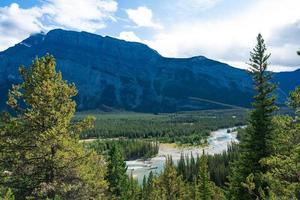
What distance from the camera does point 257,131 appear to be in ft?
99.4

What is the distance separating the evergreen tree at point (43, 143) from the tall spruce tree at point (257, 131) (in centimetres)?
1171

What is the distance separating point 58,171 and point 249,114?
1488 cm

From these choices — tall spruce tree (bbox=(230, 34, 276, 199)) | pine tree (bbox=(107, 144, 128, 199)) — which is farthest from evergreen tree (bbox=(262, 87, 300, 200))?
pine tree (bbox=(107, 144, 128, 199))

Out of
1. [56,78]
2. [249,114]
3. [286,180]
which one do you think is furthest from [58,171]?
[249,114]

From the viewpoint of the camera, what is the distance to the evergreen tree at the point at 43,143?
22500 millimetres

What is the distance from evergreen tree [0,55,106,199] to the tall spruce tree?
1171 centimetres

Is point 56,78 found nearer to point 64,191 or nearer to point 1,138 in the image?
point 1,138

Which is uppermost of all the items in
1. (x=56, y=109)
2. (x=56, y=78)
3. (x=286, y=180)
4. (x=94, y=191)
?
(x=56, y=78)

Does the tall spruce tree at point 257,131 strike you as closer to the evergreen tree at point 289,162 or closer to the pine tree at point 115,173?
the evergreen tree at point 289,162

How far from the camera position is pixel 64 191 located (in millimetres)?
22031

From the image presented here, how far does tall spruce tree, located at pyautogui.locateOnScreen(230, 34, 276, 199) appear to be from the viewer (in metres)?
29.9

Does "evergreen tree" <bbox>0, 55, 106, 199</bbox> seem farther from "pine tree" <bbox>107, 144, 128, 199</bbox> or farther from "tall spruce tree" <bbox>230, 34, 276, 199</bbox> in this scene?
"pine tree" <bbox>107, 144, 128, 199</bbox>

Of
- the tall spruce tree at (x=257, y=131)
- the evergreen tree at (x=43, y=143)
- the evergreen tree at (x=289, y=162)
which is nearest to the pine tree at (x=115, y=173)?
the tall spruce tree at (x=257, y=131)

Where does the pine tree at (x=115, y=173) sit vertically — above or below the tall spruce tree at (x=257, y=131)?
below
